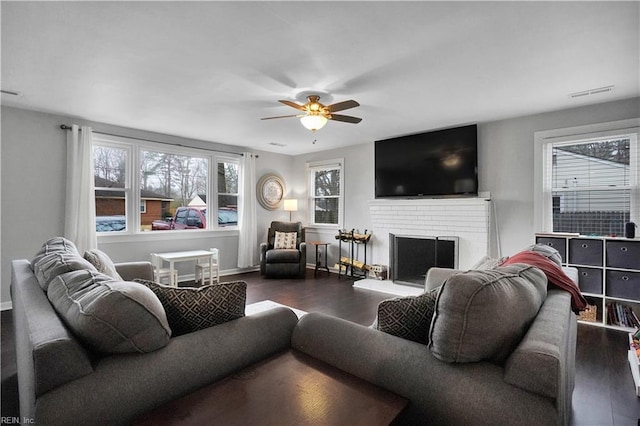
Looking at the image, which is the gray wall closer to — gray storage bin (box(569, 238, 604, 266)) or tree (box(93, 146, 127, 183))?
tree (box(93, 146, 127, 183))

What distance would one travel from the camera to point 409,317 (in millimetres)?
1295

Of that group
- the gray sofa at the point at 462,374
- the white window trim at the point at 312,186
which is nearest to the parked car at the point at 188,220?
the white window trim at the point at 312,186

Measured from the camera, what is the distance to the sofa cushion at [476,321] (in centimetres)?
103

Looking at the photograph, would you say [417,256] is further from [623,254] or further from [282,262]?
[623,254]

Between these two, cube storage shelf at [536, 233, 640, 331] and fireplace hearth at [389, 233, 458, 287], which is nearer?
cube storage shelf at [536, 233, 640, 331]

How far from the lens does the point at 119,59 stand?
2551mm

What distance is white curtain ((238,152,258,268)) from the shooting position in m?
5.96

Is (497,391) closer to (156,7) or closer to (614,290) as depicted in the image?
(156,7)

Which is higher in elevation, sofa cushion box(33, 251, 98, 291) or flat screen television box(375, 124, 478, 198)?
flat screen television box(375, 124, 478, 198)

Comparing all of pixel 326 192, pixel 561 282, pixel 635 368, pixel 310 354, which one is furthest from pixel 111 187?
pixel 635 368

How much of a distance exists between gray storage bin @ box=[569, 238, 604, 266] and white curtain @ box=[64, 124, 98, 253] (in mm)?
5871

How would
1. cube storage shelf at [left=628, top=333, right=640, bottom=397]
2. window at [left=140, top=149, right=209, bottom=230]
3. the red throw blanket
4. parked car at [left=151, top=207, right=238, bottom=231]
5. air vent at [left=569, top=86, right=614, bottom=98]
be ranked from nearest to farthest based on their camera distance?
1. the red throw blanket
2. cube storage shelf at [left=628, top=333, right=640, bottom=397]
3. air vent at [left=569, top=86, right=614, bottom=98]
4. window at [left=140, top=149, right=209, bottom=230]
5. parked car at [left=151, top=207, right=238, bottom=231]

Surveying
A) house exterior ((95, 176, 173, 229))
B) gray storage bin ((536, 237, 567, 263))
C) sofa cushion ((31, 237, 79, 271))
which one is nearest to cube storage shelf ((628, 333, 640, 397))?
gray storage bin ((536, 237, 567, 263))

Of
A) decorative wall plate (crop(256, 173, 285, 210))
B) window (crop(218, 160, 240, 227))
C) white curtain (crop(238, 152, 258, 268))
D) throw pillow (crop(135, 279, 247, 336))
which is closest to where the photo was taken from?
throw pillow (crop(135, 279, 247, 336))
